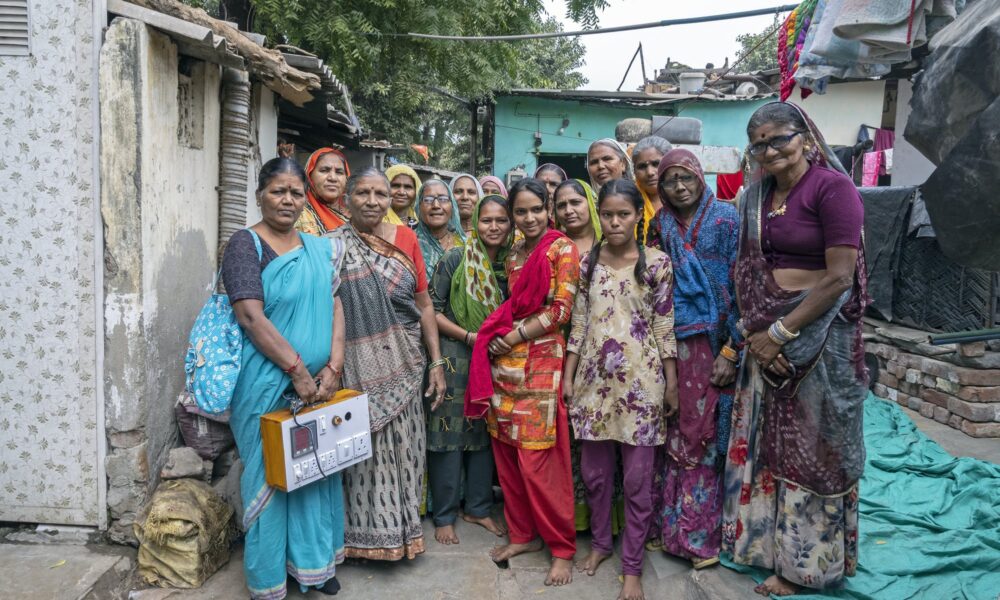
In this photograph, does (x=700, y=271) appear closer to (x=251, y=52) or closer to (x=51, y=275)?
(x=251, y=52)

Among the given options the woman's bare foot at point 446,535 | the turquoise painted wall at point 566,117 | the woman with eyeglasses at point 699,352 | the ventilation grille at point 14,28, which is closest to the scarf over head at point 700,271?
the woman with eyeglasses at point 699,352

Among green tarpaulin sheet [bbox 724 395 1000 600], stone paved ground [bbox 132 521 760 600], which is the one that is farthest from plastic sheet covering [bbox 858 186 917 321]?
stone paved ground [bbox 132 521 760 600]

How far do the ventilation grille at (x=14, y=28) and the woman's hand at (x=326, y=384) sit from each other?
2.05 m

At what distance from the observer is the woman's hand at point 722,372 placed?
2844 millimetres

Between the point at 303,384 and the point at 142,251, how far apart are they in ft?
3.67

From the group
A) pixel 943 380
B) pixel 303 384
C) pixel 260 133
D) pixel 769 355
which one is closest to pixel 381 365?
pixel 303 384

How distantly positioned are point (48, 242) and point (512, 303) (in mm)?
2230

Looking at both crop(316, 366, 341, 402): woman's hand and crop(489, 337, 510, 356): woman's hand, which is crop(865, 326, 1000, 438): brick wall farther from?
crop(316, 366, 341, 402): woman's hand

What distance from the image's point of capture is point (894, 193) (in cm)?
614

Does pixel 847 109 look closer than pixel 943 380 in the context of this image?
No

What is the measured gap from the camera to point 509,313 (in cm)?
315

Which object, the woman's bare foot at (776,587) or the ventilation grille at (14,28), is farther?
the ventilation grille at (14,28)

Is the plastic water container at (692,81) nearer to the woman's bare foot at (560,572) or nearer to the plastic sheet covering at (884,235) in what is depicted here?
the plastic sheet covering at (884,235)

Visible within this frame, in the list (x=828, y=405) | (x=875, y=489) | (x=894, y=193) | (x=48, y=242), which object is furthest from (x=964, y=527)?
(x=48, y=242)
